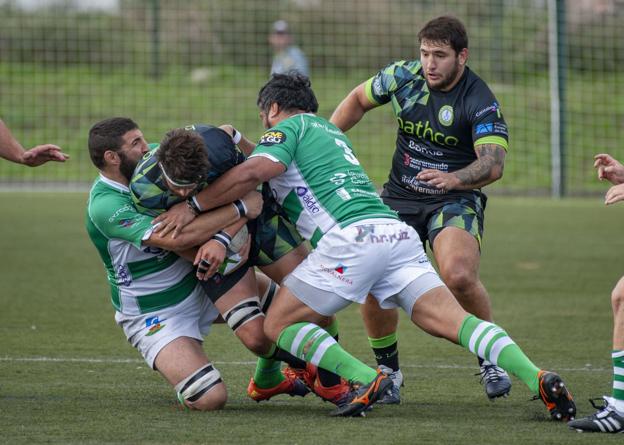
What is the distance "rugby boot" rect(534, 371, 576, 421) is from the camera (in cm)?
509

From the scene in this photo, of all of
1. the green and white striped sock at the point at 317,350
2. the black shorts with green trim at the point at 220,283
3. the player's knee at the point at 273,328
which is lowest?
the green and white striped sock at the point at 317,350

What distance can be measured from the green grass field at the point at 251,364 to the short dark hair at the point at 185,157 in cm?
118

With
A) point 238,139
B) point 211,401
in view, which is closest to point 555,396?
point 211,401

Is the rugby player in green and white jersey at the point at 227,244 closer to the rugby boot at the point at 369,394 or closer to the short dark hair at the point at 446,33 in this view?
the rugby boot at the point at 369,394

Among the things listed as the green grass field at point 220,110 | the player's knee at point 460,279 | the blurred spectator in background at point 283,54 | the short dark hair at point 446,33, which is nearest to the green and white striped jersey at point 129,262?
the player's knee at point 460,279

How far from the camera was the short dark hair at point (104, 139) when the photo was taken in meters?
6.07

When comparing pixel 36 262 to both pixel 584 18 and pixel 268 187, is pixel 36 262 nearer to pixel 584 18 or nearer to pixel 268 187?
pixel 268 187

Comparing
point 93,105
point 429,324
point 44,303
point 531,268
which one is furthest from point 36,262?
A: point 93,105

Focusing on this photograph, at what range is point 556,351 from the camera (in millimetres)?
7535

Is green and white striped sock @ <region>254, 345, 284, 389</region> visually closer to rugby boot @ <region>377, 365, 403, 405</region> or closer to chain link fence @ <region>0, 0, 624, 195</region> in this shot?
rugby boot @ <region>377, 365, 403, 405</region>

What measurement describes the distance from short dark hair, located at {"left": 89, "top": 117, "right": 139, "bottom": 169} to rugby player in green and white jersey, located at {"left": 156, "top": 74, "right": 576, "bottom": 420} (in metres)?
0.62

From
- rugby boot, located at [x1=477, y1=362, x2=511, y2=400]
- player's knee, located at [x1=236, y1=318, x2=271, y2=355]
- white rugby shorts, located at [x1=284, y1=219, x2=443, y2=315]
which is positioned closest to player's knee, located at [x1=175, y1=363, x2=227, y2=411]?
player's knee, located at [x1=236, y1=318, x2=271, y2=355]

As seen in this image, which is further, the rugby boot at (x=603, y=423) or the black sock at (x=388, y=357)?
the black sock at (x=388, y=357)

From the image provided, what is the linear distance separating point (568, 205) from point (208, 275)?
1181 cm
